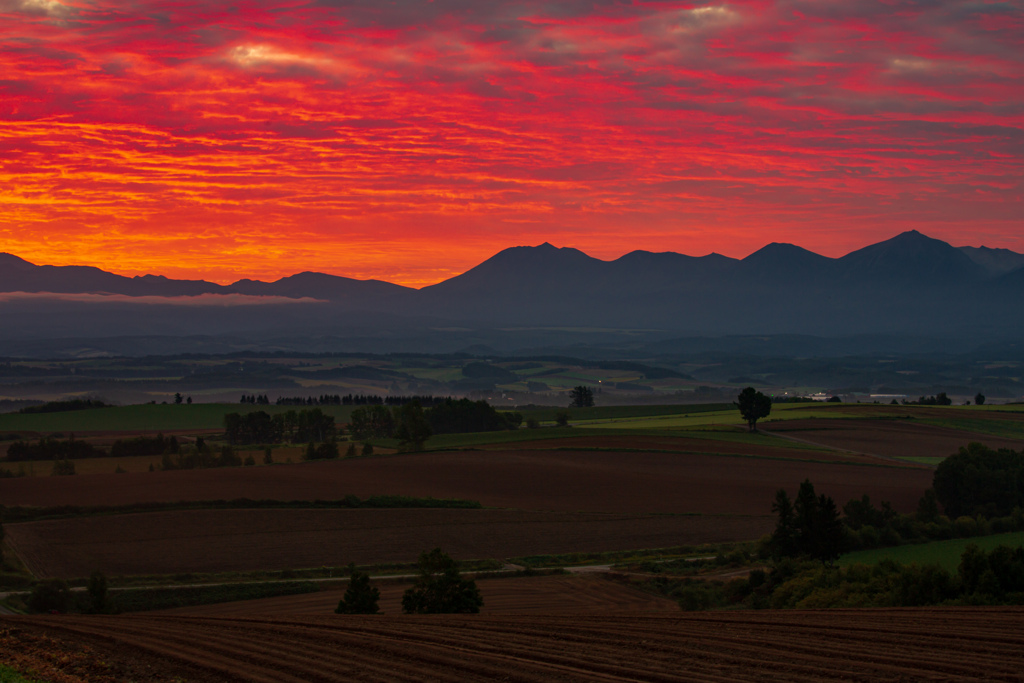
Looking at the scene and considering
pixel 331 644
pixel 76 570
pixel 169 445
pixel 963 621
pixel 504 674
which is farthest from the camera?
pixel 169 445

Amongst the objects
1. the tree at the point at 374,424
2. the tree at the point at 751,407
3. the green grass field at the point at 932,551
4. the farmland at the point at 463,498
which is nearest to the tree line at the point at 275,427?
the tree at the point at 374,424

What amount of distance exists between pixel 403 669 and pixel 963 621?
49.8ft

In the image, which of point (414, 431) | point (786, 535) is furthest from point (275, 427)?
point (786, 535)

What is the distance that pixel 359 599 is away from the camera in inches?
1351

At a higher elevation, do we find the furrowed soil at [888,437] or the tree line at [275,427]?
the furrowed soil at [888,437]

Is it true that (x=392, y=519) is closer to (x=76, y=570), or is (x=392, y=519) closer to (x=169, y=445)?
(x=76, y=570)

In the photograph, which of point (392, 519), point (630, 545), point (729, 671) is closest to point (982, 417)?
point (630, 545)

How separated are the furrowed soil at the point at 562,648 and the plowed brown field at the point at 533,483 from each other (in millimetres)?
42335

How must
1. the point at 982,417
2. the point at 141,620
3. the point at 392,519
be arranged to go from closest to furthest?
1. the point at 141,620
2. the point at 392,519
3. the point at 982,417

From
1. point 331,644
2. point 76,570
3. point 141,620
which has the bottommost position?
point 76,570

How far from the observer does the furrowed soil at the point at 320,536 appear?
165 feet

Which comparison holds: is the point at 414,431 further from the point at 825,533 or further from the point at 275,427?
the point at 825,533

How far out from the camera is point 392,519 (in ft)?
202

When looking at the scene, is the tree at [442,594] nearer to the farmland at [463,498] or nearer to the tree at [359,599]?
the tree at [359,599]
